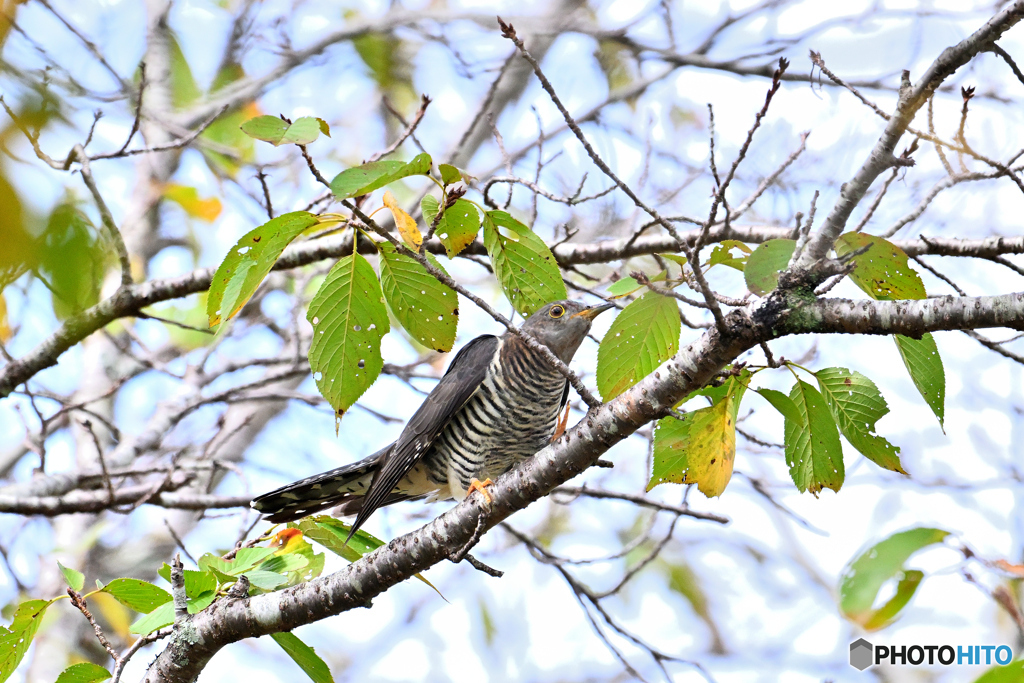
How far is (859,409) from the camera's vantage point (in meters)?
2.08

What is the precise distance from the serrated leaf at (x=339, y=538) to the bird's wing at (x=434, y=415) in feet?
0.87

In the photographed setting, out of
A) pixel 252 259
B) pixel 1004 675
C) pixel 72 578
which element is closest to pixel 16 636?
pixel 72 578

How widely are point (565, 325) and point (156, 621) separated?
7.06ft

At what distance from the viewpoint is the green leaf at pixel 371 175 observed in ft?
5.43

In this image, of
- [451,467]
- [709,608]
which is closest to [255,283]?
[451,467]

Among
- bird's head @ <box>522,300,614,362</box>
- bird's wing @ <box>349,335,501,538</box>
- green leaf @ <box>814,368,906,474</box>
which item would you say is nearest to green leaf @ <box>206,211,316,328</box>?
bird's wing @ <box>349,335,501,538</box>

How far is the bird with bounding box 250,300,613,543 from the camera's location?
3398 millimetres

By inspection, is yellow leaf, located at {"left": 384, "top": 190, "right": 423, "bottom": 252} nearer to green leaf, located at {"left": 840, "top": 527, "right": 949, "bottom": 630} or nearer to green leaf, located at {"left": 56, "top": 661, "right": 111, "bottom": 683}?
green leaf, located at {"left": 840, "top": 527, "right": 949, "bottom": 630}

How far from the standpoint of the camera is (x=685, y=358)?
191 cm

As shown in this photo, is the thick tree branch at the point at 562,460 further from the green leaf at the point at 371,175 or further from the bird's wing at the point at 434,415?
the green leaf at the point at 371,175

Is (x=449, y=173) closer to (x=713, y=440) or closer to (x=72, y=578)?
(x=713, y=440)

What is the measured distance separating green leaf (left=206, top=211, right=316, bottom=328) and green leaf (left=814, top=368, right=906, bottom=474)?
1.48 metres

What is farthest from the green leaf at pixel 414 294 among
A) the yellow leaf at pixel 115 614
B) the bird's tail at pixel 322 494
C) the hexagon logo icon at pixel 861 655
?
the yellow leaf at pixel 115 614

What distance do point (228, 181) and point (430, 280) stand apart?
5.05m
